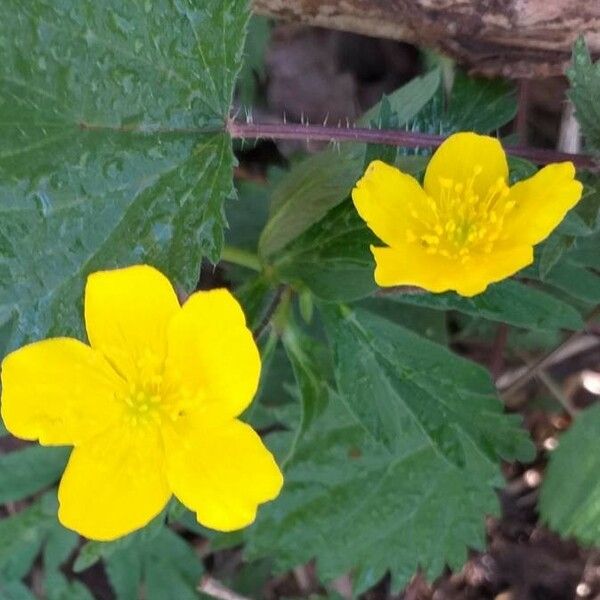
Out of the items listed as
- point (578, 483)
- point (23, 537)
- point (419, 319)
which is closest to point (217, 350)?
point (419, 319)

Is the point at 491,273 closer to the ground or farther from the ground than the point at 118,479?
farther from the ground

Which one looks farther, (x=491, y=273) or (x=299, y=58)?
(x=299, y=58)

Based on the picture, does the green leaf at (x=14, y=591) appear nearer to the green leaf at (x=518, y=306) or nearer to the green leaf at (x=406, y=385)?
the green leaf at (x=406, y=385)

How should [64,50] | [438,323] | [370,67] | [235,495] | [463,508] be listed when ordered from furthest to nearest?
[370,67] → [438,323] → [463,508] → [64,50] → [235,495]

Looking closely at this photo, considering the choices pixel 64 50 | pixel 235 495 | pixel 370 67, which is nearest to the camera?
pixel 235 495

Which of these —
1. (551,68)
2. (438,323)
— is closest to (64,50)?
(551,68)

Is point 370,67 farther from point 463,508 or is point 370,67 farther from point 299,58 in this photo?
point 463,508
